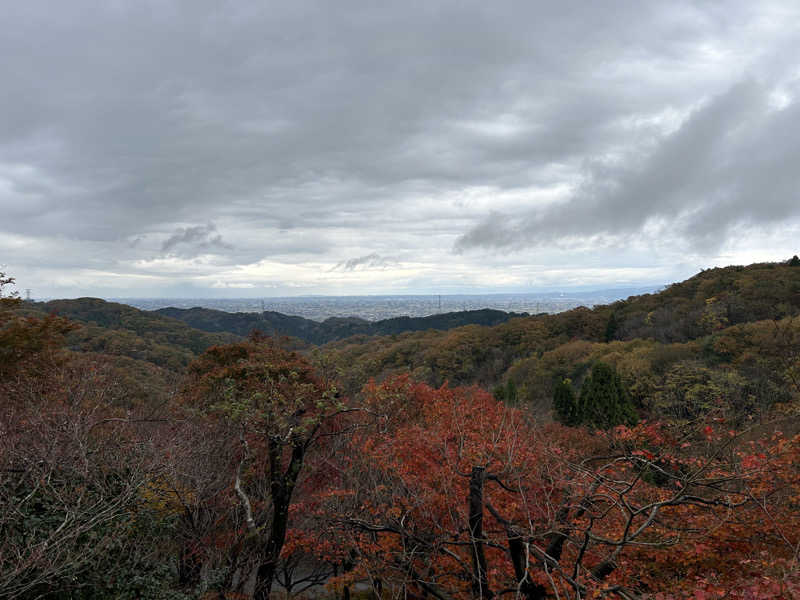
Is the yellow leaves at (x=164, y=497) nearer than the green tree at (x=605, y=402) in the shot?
Yes

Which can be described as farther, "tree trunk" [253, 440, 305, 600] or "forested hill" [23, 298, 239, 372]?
"forested hill" [23, 298, 239, 372]

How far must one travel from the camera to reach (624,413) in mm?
27062

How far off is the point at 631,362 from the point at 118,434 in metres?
33.7

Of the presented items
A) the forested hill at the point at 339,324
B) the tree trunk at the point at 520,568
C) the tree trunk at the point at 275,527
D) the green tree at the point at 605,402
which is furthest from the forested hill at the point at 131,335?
the forested hill at the point at 339,324

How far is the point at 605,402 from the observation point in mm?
26875

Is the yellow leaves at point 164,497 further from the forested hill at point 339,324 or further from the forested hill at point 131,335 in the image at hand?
the forested hill at point 339,324

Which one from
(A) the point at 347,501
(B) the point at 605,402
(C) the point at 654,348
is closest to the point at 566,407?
(B) the point at 605,402

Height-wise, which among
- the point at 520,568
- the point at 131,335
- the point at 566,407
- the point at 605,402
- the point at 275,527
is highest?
the point at 520,568

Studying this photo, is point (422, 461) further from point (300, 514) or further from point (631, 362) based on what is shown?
point (631, 362)

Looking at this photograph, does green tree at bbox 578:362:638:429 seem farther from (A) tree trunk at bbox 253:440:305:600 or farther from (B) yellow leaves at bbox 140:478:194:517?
(B) yellow leaves at bbox 140:478:194:517

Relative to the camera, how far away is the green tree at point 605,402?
26484 mm

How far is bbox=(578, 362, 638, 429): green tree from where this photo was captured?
26484 mm

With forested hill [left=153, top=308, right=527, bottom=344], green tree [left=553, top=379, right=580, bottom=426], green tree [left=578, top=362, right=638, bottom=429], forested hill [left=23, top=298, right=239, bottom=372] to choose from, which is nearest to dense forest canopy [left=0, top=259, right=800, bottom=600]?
green tree [left=578, top=362, right=638, bottom=429]

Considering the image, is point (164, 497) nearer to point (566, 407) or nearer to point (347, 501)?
point (347, 501)
